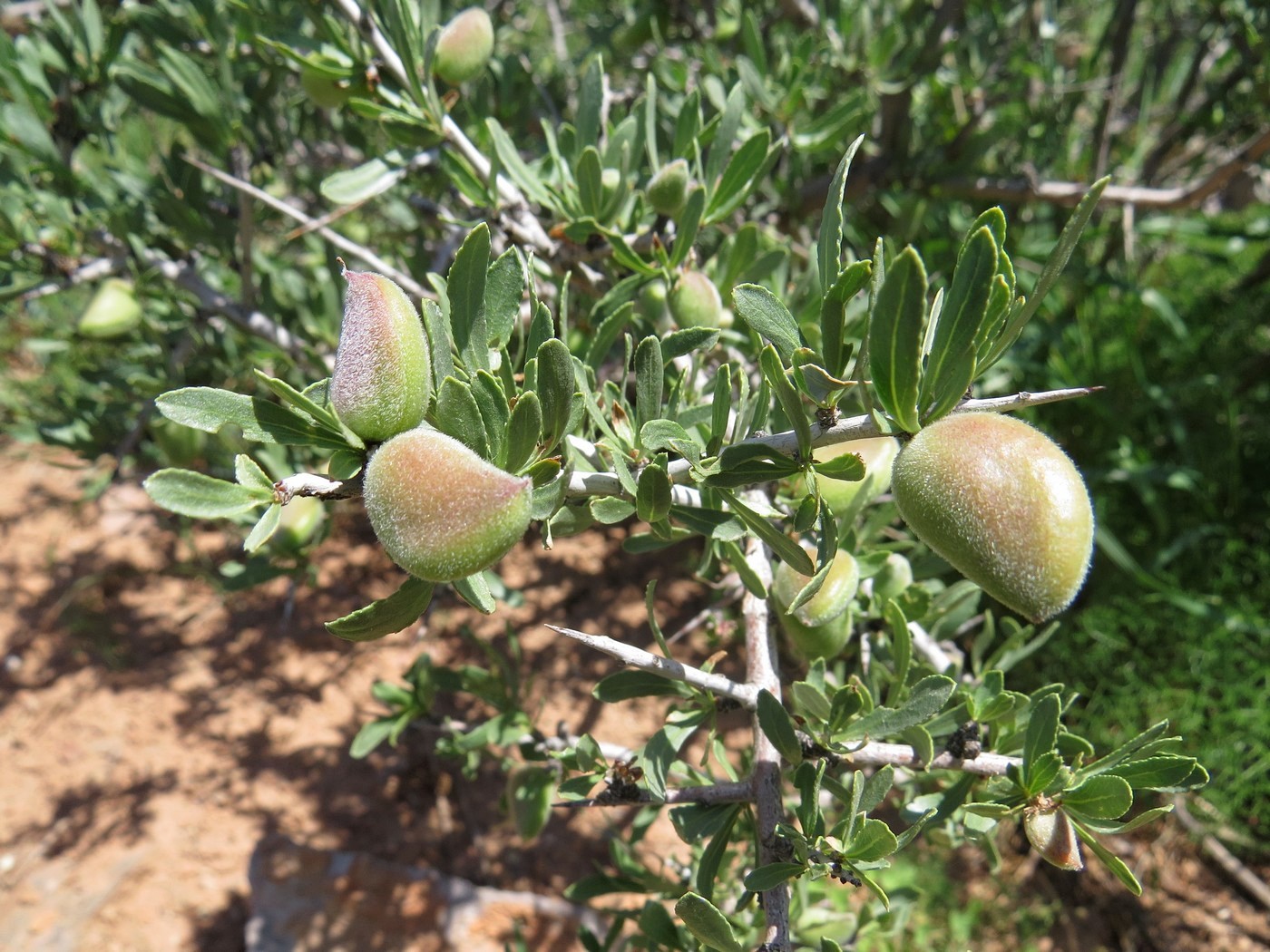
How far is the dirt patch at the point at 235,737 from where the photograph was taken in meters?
2.34

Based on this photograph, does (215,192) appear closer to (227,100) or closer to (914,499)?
(227,100)

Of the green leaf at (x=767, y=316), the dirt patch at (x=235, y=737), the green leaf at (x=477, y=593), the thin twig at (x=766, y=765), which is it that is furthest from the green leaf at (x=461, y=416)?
the dirt patch at (x=235, y=737)

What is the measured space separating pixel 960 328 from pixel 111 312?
63.1 inches

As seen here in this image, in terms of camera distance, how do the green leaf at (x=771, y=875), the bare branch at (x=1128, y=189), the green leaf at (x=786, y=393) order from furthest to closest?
the bare branch at (x=1128, y=189) → the green leaf at (x=771, y=875) → the green leaf at (x=786, y=393)

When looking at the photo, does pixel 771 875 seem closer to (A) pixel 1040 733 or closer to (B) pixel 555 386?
(A) pixel 1040 733

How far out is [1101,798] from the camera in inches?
38.0

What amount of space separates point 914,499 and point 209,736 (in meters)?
2.66

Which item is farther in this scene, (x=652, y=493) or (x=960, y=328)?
(x=652, y=493)

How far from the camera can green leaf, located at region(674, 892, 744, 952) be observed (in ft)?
2.89

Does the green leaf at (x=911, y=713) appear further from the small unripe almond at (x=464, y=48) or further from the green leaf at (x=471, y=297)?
the small unripe almond at (x=464, y=48)

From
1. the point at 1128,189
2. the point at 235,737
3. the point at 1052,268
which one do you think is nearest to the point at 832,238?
the point at 1052,268

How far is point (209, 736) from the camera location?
8.86ft

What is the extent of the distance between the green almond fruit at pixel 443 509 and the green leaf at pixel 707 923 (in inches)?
17.0

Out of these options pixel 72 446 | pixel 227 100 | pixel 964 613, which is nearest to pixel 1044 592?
pixel 964 613
